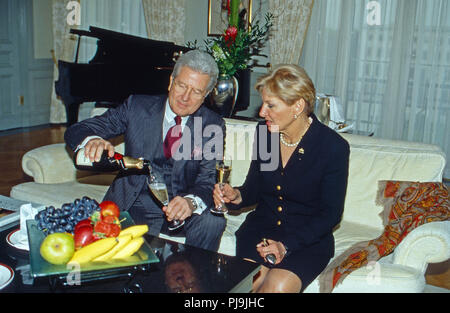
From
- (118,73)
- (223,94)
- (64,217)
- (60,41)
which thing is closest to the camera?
(64,217)

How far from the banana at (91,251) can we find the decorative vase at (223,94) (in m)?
1.96

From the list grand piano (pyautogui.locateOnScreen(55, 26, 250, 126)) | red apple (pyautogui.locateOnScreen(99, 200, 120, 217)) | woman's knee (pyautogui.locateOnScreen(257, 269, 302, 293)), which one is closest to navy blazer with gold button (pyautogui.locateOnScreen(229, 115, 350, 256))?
woman's knee (pyautogui.locateOnScreen(257, 269, 302, 293))

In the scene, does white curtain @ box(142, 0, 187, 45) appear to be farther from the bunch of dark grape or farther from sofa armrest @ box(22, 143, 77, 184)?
the bunch of dark grape

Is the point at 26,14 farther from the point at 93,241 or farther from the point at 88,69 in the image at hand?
the point at 93,241

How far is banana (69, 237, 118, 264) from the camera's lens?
4.72ft

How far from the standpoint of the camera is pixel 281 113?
2.02m

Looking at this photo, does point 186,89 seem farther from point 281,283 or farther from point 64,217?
point 281,283

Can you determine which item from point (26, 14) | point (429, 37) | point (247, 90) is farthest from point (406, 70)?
point (26, 14)

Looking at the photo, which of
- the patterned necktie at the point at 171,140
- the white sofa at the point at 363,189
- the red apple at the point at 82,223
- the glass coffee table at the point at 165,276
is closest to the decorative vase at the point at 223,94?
the white sofa at the point at 363,189

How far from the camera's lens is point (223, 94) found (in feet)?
10.7

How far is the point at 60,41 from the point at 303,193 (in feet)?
20.0

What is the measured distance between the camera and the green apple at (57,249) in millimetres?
1388

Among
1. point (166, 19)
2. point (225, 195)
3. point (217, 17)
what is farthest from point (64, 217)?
point (166, 19)

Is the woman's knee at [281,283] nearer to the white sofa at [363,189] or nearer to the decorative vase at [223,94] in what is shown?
the white sofa at [363,189]
